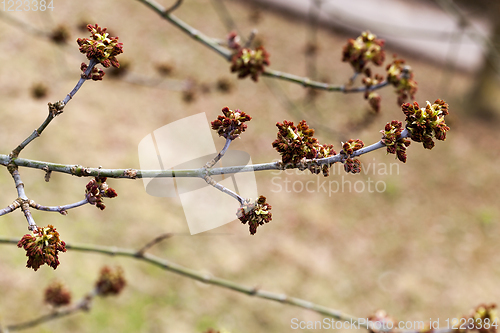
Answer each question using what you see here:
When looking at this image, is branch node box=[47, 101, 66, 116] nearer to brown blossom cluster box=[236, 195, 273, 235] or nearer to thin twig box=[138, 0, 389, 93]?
brown blossom cluster box=[236, 195, 273, 235]

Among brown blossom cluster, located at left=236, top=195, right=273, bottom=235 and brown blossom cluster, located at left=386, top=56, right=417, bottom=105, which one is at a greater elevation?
brown blossom cluster, located at left=386, top=56, right=417, bottom=105

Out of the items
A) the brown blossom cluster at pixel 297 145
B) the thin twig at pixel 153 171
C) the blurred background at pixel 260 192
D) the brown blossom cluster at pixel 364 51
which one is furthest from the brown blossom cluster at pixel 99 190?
the blurred background at pixel 260 192

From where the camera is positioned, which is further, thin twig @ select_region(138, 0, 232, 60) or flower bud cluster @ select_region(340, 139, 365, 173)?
thin twig @ select_region(138, 0, 232, 60)

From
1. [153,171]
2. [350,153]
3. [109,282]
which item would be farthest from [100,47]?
[109,282]

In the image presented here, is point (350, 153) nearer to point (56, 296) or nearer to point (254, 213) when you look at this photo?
point (254, 213)

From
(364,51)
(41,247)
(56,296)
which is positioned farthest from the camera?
(56,296)

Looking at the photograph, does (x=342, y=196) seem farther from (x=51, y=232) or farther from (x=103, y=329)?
(x=51, y=232)

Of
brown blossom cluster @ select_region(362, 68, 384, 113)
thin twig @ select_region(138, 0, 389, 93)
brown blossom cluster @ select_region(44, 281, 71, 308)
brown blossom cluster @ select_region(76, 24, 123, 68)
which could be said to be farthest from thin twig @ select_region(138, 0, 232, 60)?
brown blossom cluster @ select_region(44, 281, 71, 308)
